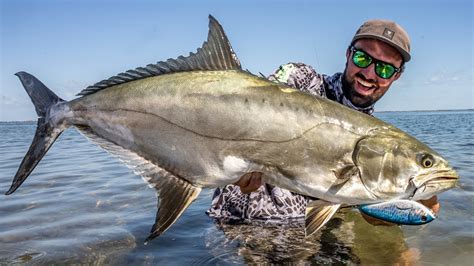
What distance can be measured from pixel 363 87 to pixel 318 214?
217 centimetres

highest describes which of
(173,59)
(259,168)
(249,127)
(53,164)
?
(173,59)

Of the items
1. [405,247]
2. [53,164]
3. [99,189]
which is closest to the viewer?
[405,247]

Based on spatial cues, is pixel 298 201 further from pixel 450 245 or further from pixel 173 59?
pixel 173 59

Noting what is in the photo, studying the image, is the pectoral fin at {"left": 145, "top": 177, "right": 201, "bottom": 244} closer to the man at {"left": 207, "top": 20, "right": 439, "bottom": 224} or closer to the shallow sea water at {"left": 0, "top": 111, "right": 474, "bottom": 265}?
the shallow sea water at {"left": 0, "top": 111, "right": 474, "bottom": 265}

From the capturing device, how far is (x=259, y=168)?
10.6 ft

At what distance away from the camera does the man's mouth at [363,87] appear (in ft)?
16.3

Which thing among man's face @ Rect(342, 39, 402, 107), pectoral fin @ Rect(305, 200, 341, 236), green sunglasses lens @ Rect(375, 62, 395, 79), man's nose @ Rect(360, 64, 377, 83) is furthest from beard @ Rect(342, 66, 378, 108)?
pectoral fin @ Rect(305, 200, 341, 236)

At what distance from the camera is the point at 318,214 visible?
328 centimetres

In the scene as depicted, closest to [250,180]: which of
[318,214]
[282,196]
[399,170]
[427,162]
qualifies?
[318,214]

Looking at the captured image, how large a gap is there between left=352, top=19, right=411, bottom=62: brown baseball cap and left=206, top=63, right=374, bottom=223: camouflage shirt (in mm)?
650

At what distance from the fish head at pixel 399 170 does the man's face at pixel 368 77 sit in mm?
1922

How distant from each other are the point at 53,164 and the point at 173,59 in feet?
30.2

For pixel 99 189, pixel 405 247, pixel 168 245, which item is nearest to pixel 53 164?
pixel 99 189

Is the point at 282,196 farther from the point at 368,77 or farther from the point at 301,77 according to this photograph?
the point at 368,77
